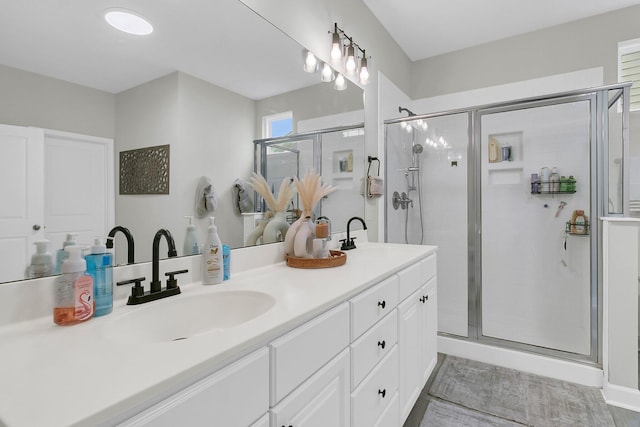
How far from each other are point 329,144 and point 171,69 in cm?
112

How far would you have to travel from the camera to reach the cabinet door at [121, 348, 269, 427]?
524 mm

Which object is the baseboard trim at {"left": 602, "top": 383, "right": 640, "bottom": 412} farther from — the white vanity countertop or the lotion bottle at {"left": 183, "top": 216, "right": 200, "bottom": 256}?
the lotion bottle at {"left": 183, "top": 216, "right": 200, "bottom": 256}

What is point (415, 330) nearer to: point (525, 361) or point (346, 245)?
point (346, 245)

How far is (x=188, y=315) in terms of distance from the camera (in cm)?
101

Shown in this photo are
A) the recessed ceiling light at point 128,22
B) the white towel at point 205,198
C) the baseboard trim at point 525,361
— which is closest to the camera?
the recessed ceiling light at point 128,22

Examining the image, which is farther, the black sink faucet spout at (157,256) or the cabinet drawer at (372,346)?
the cabinet drawer at (372,346)

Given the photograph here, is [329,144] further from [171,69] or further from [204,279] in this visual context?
[204,279]

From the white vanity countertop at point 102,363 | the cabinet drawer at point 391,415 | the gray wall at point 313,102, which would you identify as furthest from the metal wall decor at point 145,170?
the cabinet drawer at point 391,415

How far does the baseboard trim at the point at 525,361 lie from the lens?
208cm

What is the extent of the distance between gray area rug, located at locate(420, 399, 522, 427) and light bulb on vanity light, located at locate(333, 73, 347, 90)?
2.08m

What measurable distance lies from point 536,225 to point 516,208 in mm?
195

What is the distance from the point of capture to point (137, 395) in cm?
48

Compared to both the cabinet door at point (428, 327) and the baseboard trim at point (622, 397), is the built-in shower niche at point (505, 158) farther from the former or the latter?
the baseboard trim at point (622, 397)

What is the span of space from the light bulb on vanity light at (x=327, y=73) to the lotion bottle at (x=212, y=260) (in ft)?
4.26
